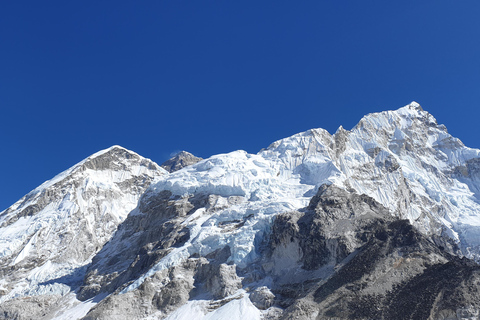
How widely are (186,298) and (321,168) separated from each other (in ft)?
281

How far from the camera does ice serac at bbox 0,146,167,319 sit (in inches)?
5556

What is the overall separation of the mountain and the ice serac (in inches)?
21.4

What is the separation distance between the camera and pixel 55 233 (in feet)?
543

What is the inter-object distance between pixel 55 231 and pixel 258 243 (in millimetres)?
87334

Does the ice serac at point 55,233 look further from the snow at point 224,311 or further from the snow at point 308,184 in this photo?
the snow at point 224,311

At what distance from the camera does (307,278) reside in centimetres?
9688

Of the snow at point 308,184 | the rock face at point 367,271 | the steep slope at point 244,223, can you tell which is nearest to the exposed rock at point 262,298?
the steep slope at point 244,223

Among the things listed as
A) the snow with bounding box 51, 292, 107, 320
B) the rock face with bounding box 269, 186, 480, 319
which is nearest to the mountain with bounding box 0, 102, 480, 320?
the rock face with bounding box 269, 186, 480, 319

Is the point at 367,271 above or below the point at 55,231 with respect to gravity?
below

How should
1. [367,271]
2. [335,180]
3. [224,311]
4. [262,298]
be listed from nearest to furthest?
[367,271], [224,311], [262,298], [335,180]

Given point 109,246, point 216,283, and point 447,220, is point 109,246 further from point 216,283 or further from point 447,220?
point 447,220

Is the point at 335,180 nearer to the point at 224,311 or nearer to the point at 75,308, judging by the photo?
the point at 224,311

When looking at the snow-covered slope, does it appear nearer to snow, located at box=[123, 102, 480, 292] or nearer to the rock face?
snow, located at box=[123, 102, 480, 292]

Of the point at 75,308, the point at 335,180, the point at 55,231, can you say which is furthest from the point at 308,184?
the point at 55,231
